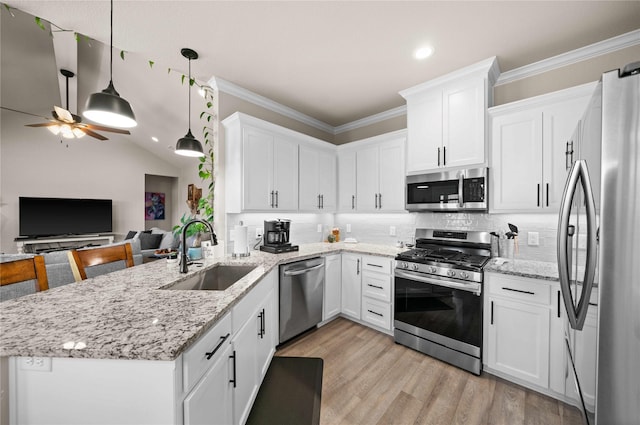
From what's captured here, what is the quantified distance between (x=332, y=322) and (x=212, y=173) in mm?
2346

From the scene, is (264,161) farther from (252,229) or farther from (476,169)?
(476,169)

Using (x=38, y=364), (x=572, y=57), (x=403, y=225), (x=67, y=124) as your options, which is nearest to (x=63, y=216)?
(x=67, y=124)

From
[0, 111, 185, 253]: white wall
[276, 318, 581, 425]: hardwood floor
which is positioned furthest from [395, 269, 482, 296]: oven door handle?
[0, 111, 185, 253]: white wall

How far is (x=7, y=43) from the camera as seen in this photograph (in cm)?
313

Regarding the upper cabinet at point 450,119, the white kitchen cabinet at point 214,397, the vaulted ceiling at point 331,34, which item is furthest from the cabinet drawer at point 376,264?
the vaulted ceiling at point 331,34

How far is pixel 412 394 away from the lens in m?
1.88

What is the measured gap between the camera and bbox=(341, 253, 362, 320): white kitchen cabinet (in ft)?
9.75

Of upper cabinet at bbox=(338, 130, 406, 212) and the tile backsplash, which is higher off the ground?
upper cabinet at bbox=(338, 130, 406, 212)

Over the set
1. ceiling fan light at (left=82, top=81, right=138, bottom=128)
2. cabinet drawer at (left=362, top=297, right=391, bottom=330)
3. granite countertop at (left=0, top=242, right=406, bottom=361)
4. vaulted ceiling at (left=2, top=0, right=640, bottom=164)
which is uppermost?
vaulted ceiling at (left=2, top=0, right=640, bottom=164)

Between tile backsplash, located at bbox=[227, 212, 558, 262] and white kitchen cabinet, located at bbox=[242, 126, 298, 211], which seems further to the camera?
white kitchen cabinet, located at bbox=[242, 126, 298, 211]

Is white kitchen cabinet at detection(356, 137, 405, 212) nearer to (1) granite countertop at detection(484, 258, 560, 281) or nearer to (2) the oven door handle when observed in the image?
(2) the oven door handle

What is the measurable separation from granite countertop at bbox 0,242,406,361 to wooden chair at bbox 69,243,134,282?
0.82ft

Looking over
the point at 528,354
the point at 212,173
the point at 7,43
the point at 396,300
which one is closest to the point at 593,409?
the point at 528,354

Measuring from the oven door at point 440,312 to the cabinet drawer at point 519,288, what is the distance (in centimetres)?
13
